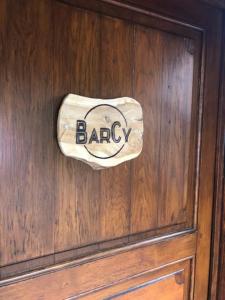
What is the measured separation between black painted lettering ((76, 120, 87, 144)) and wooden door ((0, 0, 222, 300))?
7 cm

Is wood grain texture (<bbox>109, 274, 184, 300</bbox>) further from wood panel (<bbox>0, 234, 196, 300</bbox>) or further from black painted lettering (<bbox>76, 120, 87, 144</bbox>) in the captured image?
black painted lettering (<bbox>76, 120, 87, 144</bbox>)

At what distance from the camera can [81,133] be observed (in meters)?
0.95

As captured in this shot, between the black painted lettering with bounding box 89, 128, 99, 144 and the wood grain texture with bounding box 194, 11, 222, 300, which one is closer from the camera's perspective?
the black painted lettering with bounding box 89, 128, 99, 144

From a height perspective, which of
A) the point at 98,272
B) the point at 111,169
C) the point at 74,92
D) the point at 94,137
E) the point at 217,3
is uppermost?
the point at 217,3

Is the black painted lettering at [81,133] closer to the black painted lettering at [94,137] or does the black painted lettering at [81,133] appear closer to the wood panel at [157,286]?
the black painted lettering at [94,137]

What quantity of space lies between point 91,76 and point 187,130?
0.48 metres

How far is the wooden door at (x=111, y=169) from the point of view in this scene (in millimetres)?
870

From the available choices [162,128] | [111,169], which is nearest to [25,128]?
[111,169]

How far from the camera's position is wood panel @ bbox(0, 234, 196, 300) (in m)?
0.92

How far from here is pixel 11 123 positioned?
0.85 m

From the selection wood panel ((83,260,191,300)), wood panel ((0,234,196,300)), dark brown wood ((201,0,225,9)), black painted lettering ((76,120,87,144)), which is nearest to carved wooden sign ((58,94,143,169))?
black painted lettering ((76,120,87,144))

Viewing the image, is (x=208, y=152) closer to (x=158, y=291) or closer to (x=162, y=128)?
(x=162, y=128)

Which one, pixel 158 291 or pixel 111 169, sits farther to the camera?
pixel 158 291

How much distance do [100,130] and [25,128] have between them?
9.0 inches
